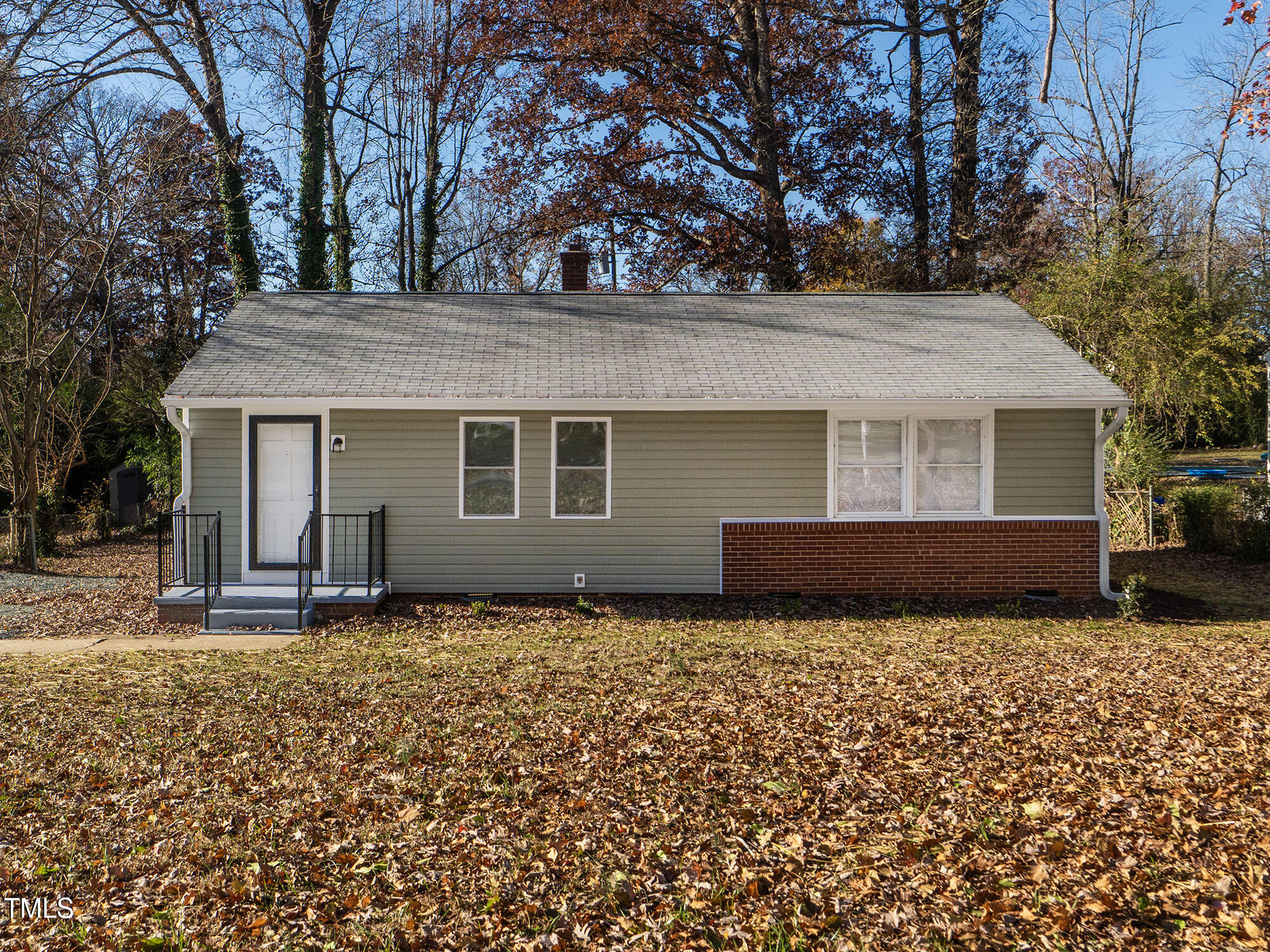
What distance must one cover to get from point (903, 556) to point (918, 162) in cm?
1457

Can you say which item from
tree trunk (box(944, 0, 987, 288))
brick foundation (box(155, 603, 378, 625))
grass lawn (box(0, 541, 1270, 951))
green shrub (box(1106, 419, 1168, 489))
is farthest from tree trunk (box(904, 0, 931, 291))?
brick foundation (box(155, 603, 378, 625))

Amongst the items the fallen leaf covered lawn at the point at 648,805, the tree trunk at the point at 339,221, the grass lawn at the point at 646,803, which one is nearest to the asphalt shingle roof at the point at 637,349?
the grass lawn at the point at 646,803

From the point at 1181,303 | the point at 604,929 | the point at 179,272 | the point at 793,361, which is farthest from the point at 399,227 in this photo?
the point at 604,929

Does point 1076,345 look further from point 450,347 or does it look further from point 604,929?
point 604,929

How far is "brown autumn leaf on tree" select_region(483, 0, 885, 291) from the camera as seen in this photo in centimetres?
1942

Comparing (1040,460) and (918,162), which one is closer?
(1040,460)

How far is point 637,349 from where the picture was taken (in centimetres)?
1120

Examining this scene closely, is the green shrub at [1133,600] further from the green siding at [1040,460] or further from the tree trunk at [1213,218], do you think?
the tree trunk at [1213,218]

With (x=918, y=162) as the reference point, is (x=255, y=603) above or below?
below

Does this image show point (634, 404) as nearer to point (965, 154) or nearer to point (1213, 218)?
point (965, 154)

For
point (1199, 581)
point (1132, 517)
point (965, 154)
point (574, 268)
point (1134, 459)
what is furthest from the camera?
point (965, 154)

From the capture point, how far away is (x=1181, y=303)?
18.4m

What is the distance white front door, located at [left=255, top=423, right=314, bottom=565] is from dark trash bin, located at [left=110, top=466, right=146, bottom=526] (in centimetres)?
978

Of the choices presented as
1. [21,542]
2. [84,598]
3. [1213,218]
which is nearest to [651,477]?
[84,598]
